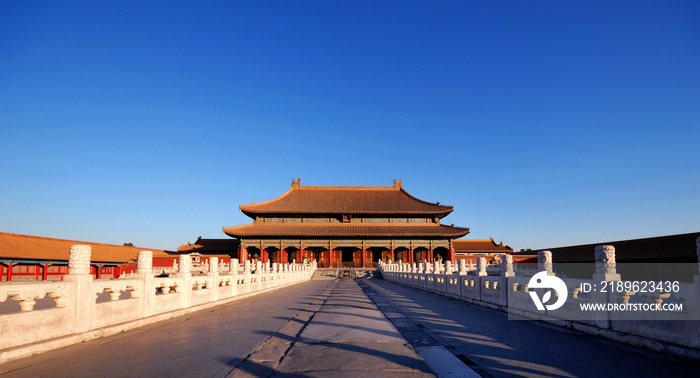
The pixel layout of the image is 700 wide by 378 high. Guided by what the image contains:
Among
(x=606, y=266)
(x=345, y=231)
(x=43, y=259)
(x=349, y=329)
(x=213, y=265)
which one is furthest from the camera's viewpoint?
(x=345, y=231)

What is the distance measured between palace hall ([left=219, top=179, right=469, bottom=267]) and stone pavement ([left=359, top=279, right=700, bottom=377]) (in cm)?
3207

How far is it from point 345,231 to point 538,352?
36.6 meters

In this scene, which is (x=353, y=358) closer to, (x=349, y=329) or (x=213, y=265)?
(x=349, y=329)

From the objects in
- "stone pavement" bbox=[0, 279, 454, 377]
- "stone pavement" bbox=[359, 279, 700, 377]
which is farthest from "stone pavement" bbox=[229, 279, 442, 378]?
"stone pavement" bbox=[359, 279, 700, 377]


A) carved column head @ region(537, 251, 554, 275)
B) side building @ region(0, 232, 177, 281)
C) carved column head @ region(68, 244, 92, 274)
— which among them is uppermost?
carved column head @ region(68, 244, 92, 274)

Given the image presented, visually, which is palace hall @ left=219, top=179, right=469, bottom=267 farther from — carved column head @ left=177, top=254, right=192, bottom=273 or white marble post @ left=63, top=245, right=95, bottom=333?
white marble post @ left=63, top=245, right=95, bottom=333

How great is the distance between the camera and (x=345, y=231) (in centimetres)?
4119

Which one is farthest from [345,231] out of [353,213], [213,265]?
[213,265]

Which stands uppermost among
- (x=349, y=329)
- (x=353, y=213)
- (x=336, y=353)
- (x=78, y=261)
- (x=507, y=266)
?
(x=353, y=213)

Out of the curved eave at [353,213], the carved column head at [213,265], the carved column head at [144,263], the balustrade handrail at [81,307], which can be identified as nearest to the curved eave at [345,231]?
the curved eave at [353,213]

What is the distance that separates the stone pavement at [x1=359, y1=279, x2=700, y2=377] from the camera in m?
3.99

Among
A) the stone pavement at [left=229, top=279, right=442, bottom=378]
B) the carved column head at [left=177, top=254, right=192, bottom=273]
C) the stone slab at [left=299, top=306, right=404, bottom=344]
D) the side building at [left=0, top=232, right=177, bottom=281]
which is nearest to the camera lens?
the stone pavement at [left=229, top=279, right=442, bottom=378]

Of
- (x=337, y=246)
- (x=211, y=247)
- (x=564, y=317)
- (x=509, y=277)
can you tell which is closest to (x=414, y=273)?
(x=509, y=277)

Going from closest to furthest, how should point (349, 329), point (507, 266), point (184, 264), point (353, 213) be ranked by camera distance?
1. point (349, 329)
2. point (507, 266)
3. point (184, 264)
4. point (353, 213)
